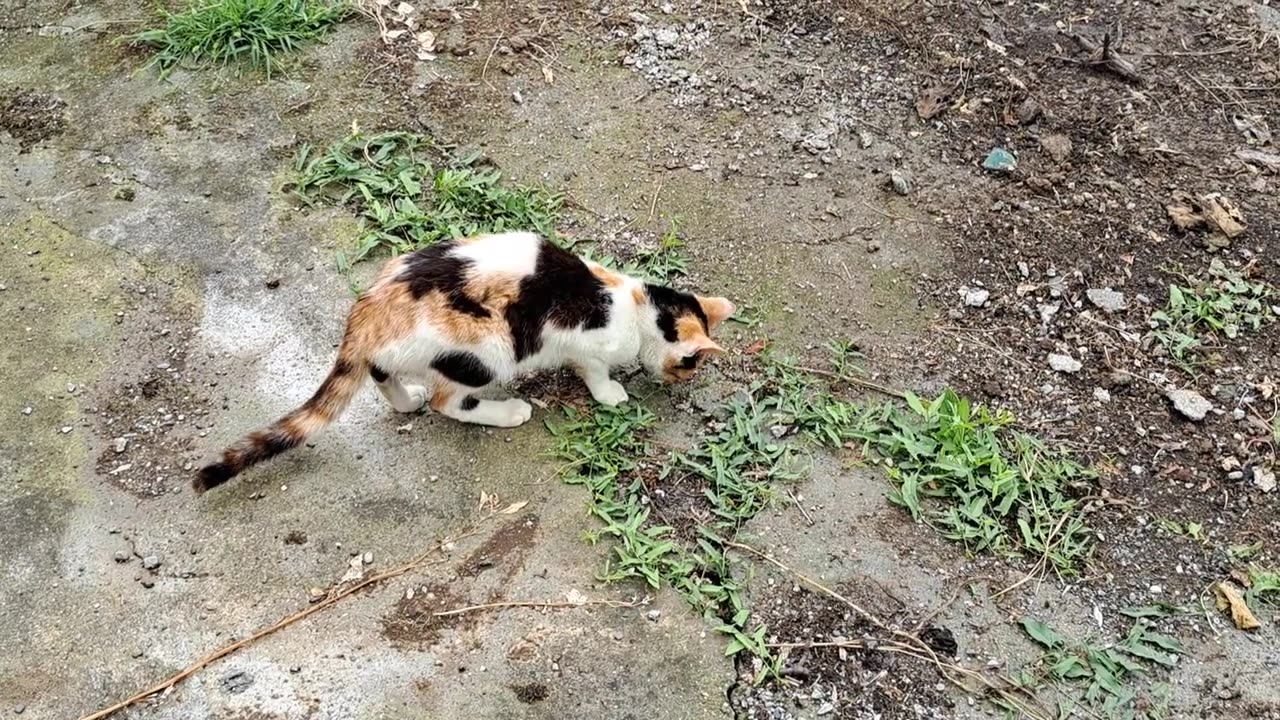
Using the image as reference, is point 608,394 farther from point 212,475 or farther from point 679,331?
point 212,475

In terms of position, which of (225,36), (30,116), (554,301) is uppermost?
(225,36)

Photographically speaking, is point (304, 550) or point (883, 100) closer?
point (304, 550)

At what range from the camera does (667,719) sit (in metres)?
2.88

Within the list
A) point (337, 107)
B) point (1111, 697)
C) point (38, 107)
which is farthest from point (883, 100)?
point (38, 107)

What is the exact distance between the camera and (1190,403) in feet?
12.2

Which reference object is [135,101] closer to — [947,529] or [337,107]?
[337,107]

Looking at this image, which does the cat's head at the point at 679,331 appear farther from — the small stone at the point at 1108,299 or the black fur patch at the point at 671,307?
the small stone at the point at 1108,299

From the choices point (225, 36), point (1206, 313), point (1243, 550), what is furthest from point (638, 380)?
point (225, 36)

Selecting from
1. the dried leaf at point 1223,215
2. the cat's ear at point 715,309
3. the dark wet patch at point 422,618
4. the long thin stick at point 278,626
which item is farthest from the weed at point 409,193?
the dried leaf at point 1223,215

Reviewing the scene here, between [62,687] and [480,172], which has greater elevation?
[480,172]

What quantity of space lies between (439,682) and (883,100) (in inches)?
138

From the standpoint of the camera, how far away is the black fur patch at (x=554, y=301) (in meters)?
3.42

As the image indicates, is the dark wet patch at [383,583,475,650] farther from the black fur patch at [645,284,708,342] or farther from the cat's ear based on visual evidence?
the cat's ear

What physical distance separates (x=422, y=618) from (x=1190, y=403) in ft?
9.34
